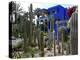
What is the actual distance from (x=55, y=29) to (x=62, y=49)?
0.73ft

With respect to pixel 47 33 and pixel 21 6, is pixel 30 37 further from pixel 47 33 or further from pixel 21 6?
pixel 21 6

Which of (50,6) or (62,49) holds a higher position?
(50,6)

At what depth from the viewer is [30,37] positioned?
1.64m

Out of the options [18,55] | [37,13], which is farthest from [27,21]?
[18,55]

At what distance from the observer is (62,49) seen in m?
1.72

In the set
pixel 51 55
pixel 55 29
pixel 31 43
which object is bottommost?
pixel 51 55

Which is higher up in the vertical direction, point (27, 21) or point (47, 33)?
point (27, 21)

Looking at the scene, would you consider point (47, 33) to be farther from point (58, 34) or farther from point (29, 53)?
point (29, 53)

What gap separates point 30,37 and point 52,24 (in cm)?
27

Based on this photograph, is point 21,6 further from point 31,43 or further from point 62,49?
point 62,49
